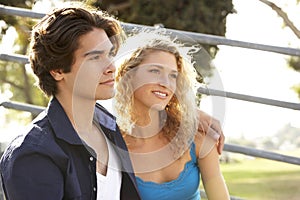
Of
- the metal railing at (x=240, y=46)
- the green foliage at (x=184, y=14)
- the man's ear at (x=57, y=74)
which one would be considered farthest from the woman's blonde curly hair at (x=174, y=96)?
the green foliage at (x=184, y=14)

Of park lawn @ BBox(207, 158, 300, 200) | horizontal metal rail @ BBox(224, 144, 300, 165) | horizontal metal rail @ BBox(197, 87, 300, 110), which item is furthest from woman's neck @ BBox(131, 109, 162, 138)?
park lawn @ BBox(207, 158, 300, 200)

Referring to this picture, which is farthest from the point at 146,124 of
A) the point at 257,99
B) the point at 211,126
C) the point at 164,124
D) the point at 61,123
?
the point at 257,99

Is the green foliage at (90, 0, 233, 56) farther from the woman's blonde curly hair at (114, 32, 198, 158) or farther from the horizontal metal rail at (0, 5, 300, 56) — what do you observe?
the woman's blonde curly hair at (114, 32, 198, 158)

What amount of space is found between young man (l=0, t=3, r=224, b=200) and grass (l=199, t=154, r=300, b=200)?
323 inches

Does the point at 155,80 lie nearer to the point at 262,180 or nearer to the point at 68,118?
the point at 68,118

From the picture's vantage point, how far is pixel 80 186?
84.8 inches

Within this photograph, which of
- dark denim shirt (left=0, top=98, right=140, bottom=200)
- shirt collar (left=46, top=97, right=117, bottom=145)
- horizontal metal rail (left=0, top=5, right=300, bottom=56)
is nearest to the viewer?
dark denim shirt (left=0, top=98, right=140, bottom=200)

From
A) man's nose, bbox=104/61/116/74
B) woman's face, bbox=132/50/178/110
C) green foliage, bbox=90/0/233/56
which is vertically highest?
man's nose, bbox=104/61/116/74

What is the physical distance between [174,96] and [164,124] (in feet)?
0.31

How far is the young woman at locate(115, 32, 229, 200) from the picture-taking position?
2506 mm

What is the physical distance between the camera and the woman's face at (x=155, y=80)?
2494 mm

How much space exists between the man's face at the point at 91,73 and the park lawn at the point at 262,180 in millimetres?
8250

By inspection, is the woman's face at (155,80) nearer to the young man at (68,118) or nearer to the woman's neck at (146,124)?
the woman's neck at (146,124)

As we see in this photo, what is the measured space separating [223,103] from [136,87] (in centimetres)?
34
